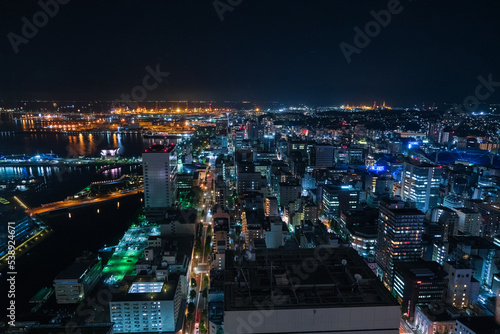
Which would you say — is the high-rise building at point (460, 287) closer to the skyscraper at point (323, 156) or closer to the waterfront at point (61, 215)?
the waterfront at point (61, 215)

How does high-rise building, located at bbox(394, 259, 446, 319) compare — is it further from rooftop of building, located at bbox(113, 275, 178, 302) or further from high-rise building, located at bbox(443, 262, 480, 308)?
rooftop of building, located at bbox(113, 275, 178, 302)

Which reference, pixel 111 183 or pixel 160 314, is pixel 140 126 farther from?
pixel 160 314

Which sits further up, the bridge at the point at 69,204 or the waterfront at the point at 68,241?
the bridge at the point at 69,204

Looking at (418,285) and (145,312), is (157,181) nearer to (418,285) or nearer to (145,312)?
(145,312)

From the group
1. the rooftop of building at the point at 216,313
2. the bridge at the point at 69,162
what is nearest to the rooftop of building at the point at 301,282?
the rooftop of building at the point at 216,313

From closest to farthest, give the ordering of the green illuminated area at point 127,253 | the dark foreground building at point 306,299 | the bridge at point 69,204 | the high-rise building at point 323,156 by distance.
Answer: the dark foreground building at point 306,299 < the green illuminated area at point 127,253 < the bridge at point 69,204 < the high-rise building at point 323,156

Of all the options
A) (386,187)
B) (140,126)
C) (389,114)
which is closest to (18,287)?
(386,187)

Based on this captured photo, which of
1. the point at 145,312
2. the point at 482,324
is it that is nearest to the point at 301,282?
the point at 145,312
